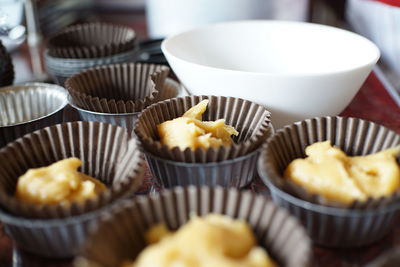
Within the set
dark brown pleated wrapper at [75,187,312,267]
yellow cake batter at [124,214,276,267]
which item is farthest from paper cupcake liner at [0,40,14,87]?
yellow cake batter at [124,214,276,267]

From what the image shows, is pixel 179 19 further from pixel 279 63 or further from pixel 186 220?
pixel 186 220

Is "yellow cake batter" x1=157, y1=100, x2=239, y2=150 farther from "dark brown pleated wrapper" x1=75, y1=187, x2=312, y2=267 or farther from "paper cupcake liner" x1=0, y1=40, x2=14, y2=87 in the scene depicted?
"paper cupcake liner" x1=0, y1=40, x2=14, y2=87

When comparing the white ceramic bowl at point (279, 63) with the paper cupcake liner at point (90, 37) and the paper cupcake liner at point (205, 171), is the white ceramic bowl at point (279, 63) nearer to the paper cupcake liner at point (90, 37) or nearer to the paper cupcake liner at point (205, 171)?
the paper cupcake liner at point (205, 171)

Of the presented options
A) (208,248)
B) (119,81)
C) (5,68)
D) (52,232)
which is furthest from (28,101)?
(208,248)

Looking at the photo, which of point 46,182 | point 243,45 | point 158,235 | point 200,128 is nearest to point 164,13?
point 243,45

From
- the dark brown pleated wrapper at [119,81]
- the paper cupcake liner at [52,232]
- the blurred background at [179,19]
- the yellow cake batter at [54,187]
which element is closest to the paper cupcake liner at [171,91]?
the dark brown pleated wrapper at [119,81]

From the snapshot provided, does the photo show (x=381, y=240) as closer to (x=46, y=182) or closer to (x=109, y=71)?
(x=46, y=182)
